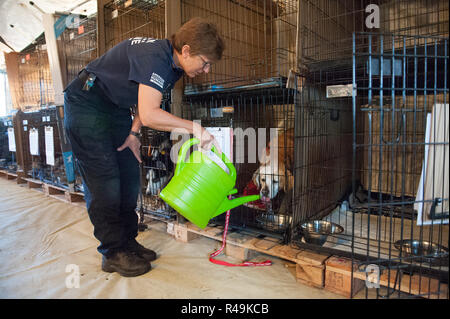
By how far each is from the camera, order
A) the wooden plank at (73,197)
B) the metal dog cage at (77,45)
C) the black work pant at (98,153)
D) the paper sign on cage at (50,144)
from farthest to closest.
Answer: the paper sign on cage at (50,144) < the wooden plank at (73,197) < the metal dog cage at (77,45) < the black work pant at (98,153)

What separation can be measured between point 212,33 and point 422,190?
1293 mm

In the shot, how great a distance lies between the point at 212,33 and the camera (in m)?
1.56

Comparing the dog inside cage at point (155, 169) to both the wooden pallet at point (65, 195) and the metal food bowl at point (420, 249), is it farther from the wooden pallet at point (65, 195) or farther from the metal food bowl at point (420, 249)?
the metal food bowl at point (420, 249)

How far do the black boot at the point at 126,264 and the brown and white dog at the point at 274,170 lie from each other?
1.08 metres

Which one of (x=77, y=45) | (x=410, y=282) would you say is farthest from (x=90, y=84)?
(x=77, y=45)

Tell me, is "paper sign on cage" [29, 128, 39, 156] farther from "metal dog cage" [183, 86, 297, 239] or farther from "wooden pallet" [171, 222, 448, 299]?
"wooden pallet" [171, 222, 448, 299]

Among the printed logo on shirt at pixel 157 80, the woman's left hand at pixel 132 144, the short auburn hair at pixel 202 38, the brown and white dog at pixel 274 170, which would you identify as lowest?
the brown and white dog at pixel 274 170

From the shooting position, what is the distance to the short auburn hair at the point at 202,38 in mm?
1546

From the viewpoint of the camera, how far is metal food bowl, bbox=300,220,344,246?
74.8 inches

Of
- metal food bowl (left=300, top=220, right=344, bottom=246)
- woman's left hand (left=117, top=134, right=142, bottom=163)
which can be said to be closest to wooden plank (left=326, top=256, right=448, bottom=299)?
metal food bowl (left=300, top=220, right=344, bottom=246)

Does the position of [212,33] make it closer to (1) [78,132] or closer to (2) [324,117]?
(1) [78,132]

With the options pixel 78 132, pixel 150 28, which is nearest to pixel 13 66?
pixel 150 28

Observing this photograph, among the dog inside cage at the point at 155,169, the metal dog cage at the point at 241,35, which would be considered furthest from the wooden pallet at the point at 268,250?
the metal dog cage at the point at 241,35

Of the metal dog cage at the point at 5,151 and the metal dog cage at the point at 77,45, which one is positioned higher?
the metal dog cage at the point at 77,45
